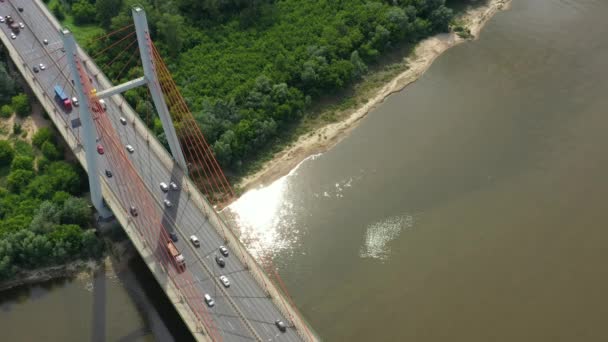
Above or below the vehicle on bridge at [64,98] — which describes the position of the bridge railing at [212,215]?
below

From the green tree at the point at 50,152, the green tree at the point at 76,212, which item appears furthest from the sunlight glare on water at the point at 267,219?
the green tree at the point at 50,152

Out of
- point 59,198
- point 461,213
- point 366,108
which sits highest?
point 59,198

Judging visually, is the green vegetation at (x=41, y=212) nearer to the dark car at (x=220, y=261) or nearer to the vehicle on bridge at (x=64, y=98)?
the vehicle on bridge at (x=64, y=98)

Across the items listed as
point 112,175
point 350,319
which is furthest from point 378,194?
point 112,175

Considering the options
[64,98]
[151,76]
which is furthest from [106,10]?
[151,76]

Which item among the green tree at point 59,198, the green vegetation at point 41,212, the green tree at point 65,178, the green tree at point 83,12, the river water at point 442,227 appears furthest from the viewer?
the green tree at point 83,12

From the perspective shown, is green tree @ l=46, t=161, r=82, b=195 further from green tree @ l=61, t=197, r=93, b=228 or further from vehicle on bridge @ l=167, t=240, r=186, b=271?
vehicle on bridge @ l=167, t=240, r=186, b=271

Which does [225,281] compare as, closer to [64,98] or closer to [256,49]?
[64,98]
